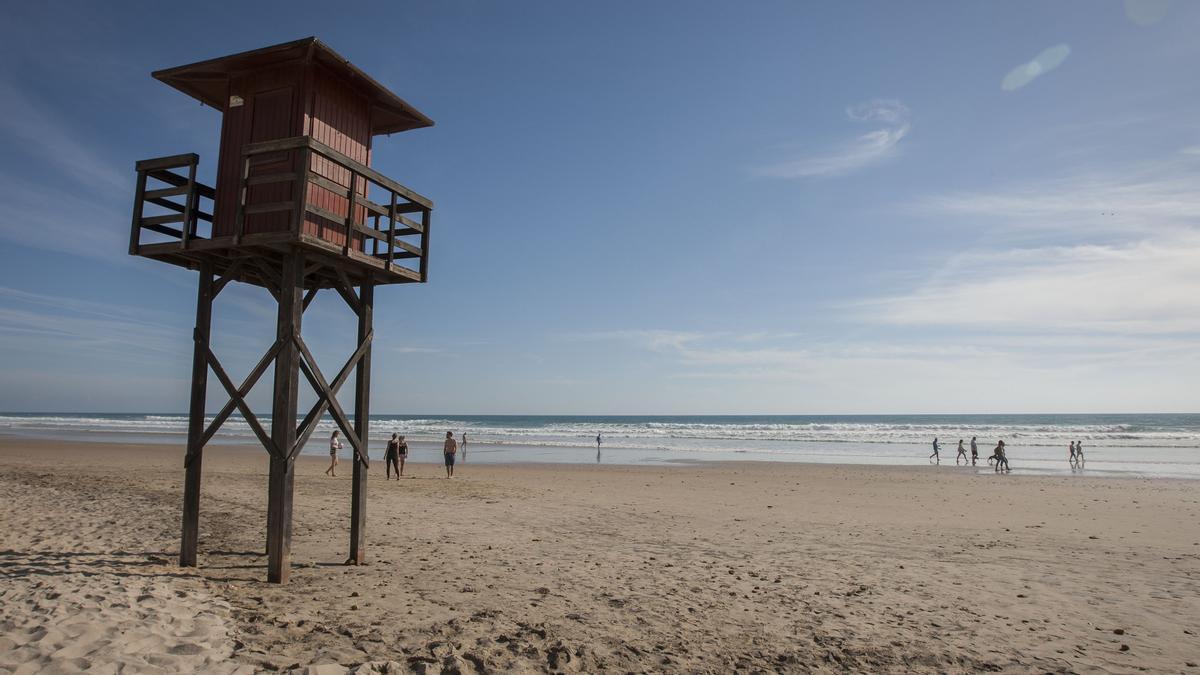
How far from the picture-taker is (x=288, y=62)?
8805 mm

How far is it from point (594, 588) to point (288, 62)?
26.1 ft

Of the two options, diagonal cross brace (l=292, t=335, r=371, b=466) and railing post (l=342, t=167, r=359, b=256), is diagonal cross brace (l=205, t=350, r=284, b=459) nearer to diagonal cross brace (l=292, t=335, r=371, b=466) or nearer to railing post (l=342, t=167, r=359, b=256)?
diagonal cross brace (l=292, t=335, r=371, b=466)

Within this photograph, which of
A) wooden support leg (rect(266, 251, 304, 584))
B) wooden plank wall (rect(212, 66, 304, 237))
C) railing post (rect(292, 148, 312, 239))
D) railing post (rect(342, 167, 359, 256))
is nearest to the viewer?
railing post (rect(292, 148, 312, 239))

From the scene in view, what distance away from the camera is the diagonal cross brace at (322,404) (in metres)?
8.30

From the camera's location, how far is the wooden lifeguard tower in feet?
26.7

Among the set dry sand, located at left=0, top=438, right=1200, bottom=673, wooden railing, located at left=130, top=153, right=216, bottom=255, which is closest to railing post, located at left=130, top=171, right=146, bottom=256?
wooden railing, located at left=130, top=153, right=216, bottom=255

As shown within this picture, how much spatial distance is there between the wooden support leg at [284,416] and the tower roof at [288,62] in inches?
104

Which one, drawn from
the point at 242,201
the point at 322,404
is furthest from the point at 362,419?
the point at 242,201

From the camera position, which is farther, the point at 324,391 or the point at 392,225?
the point at 392,225

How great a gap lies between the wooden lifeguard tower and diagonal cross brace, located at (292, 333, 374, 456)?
0.02m

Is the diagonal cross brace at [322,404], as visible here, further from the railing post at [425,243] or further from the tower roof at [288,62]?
the tower roof at [288,62]

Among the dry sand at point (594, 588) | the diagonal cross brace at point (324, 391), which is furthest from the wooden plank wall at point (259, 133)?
the dry sand at point (594, 588)

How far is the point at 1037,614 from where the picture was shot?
7758mm

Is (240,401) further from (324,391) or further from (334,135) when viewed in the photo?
(334,135)
